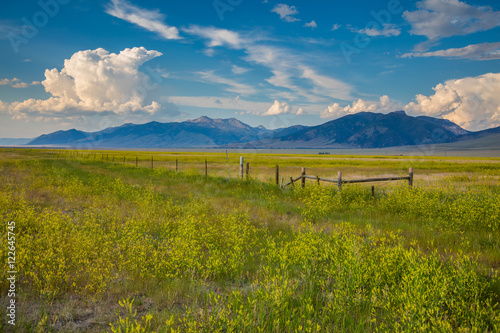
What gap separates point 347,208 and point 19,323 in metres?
11.6

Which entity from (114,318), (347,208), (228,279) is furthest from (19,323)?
(347,208)

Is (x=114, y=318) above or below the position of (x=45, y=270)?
below

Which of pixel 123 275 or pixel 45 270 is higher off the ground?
pixel 45 270

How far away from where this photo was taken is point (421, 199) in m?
11.5

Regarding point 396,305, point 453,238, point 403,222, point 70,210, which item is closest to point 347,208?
point 403,222

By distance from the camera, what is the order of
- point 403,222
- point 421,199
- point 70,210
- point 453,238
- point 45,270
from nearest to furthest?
point 45,270 → point 453,238 → point 403,222 → point 70,210 → point 421,199

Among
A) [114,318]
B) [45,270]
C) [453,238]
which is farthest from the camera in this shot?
[453,238]

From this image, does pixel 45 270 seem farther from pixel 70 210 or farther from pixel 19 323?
pixel 70 210

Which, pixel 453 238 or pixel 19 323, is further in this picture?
pixel 453 238

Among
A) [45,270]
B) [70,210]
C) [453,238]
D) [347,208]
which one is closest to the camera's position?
[45,270]

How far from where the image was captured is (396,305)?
4.16 metres

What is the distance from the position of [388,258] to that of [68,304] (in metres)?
5.72

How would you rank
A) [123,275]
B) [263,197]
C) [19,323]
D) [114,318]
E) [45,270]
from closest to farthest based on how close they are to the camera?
1. [19,323]
2. [114,318]
3. [45,270]
4. [123,275]
5. [263,197]

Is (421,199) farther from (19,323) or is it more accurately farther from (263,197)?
(19,323)
